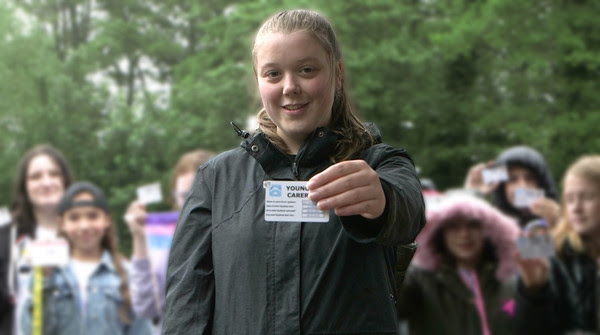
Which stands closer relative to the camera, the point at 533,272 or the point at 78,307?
the point at 533,272

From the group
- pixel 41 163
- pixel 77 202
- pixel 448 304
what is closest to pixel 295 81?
pixel 448 304

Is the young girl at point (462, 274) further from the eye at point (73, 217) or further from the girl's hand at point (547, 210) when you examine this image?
the eye at point (73, 217)

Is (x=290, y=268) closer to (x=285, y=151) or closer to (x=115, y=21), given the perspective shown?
(x=285, y=151)

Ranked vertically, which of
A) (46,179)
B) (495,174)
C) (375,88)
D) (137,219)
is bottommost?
(137,219)

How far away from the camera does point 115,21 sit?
21.6 m

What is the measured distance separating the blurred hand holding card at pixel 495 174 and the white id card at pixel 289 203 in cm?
487

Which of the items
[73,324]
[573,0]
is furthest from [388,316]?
[573,0]

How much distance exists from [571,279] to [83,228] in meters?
3.28

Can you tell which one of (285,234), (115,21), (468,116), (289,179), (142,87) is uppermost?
(115,21)

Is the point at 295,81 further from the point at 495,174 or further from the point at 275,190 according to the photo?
the point at 495,174

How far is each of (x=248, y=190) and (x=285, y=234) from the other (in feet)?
0.53

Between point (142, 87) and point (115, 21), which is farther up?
point (115, 21)

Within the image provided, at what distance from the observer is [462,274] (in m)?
5.27

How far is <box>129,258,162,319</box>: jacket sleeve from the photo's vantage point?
5.97 m
